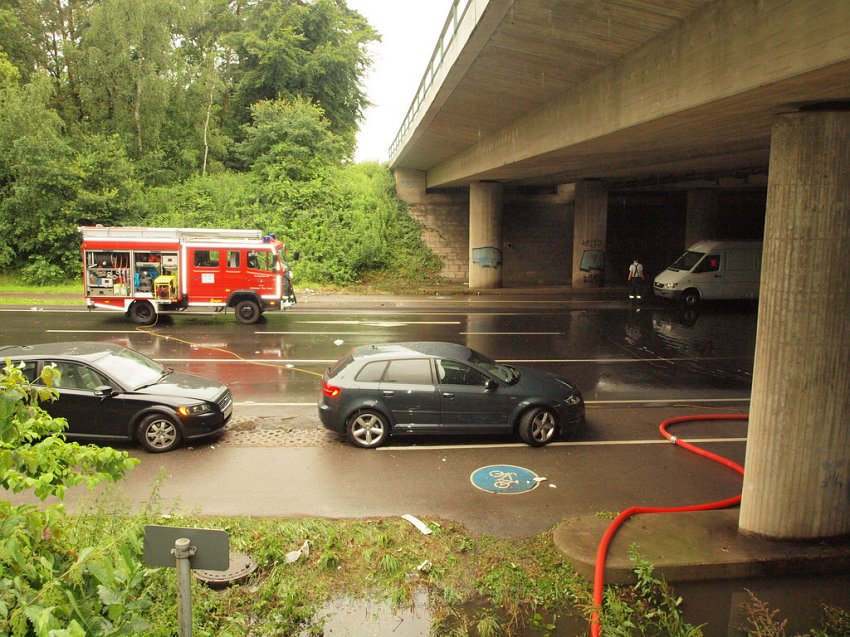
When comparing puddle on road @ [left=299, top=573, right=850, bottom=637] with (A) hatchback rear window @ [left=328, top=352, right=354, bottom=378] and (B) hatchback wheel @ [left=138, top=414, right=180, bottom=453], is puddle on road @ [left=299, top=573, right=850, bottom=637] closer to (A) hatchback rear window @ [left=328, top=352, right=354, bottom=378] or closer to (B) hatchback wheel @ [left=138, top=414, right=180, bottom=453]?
(A) hatchback rear window @ [left=328, top=352, right=354, bottom=378]

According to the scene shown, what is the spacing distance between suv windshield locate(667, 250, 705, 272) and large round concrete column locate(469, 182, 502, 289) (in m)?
8.85

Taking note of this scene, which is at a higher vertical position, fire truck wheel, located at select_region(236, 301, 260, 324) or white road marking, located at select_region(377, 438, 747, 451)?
fire truck wheel, located at select_region(236, 301, 260, 324)

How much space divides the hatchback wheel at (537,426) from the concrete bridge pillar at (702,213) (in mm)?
27280

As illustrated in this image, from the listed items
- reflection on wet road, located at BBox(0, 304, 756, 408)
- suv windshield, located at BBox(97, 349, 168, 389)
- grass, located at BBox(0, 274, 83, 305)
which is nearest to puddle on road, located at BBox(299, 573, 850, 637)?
suv windshield, located at BBox(97, 349, 168, 389)

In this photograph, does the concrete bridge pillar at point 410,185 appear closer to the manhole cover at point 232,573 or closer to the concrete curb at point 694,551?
the concrete curb at point 694,551

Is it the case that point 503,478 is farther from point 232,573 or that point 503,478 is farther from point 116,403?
point 116,403

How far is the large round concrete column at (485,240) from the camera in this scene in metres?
30.7

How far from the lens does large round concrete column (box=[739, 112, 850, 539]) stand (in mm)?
6121

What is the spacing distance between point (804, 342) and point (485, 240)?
25.3 m

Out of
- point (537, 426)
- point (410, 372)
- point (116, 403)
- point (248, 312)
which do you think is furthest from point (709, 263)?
point (116, 403)

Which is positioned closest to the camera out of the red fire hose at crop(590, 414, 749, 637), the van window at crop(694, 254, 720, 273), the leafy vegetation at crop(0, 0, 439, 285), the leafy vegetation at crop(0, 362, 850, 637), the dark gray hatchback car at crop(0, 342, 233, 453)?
the leafy vegetation at crop(0, 362, 850, 637)

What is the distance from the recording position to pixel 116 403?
9086mm

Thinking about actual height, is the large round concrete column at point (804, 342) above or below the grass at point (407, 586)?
above

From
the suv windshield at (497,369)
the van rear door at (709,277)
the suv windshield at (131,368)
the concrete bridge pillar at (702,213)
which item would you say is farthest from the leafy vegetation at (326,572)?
the concrete bridge pillar at (702,213)
